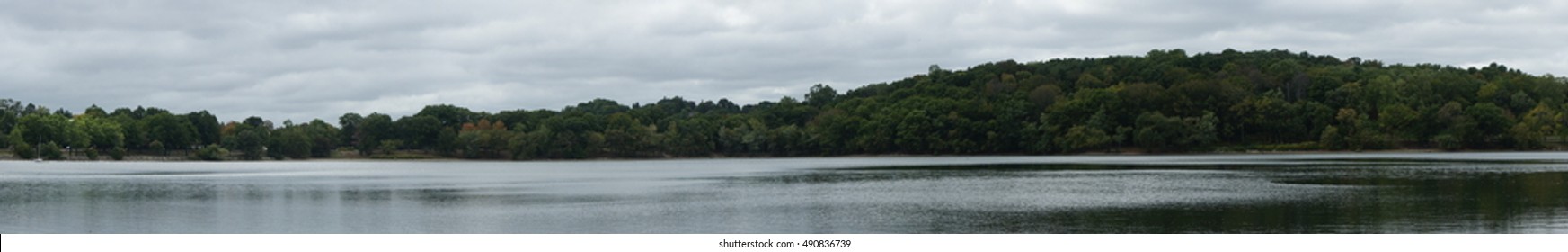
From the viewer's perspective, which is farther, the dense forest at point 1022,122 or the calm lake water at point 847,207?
the dense forest at point 1022,122

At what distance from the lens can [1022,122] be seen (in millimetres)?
146125

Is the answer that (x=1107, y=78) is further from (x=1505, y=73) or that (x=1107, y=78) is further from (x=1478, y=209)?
(x=1478, y=209)

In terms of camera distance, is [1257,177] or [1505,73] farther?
[1505,73]

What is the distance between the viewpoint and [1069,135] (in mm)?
137375

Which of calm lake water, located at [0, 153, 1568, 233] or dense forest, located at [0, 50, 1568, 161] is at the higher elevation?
dense forest, located at [0, 50, 1568, 161]

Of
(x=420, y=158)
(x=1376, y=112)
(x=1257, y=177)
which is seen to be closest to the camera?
(x=1257, y=177)

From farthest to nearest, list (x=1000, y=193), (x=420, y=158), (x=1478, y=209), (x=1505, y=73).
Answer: (x=420, y=158) → (x=1505, y=73) → (x=1000, y=193) → (x=1478, y=209)

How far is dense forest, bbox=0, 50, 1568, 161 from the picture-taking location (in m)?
129

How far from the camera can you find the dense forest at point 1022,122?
5079 inches

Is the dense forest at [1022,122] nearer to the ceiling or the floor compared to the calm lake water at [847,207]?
nearer to the ceiling

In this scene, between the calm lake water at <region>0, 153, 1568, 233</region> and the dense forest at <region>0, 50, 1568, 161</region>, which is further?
the dense forest at <region>0, 50, 1568, 161</region>

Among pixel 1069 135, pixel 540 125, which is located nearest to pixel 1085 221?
pixel 1069 135
